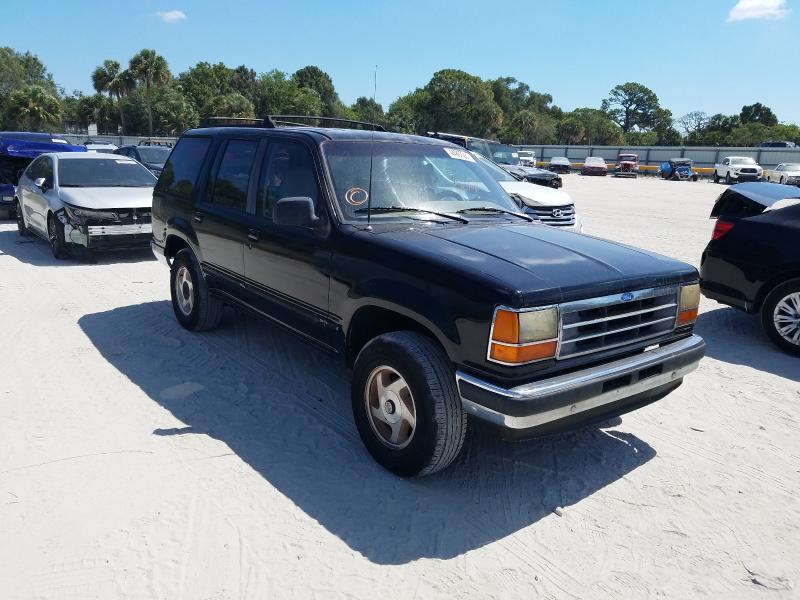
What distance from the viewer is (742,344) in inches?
250

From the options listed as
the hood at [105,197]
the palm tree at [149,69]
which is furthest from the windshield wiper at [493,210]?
the palm tree at [149,69]

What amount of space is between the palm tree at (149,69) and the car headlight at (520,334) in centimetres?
6198

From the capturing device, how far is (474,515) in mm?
3352

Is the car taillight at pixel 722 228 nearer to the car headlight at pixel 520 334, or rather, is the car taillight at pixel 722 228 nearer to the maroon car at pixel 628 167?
the car headlight at pixel 520 334

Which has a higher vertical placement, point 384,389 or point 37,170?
point 37,170

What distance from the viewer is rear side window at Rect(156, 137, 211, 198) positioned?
5816mm

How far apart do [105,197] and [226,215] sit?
17.6 ft

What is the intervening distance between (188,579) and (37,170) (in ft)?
34.0

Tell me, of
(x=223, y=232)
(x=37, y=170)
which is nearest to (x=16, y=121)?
(x=37, y=170)

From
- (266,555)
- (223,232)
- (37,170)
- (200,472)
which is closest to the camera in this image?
(266,555)

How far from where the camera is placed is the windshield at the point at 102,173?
1016cm

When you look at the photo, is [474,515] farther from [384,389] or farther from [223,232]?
[223,232]

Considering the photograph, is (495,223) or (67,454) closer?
(67,454)

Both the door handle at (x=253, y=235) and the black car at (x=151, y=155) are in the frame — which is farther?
the black car at (x=151, y=155)
